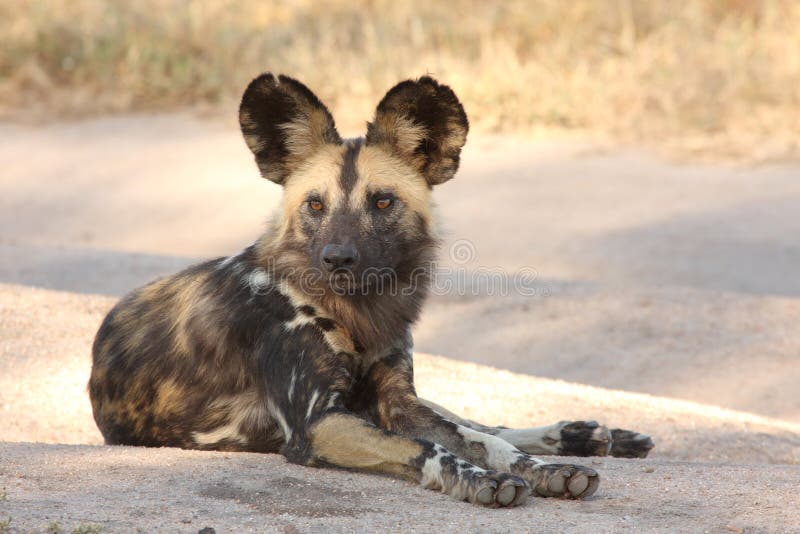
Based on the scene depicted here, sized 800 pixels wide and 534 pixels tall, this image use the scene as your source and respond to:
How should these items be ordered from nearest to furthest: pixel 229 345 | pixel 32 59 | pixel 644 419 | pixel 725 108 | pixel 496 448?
pixel 496 448 → pixel 229 345 → pixel 644 419 → pixel 725 108 → pixel 32 59

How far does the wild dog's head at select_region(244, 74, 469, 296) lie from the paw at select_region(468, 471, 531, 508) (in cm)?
80

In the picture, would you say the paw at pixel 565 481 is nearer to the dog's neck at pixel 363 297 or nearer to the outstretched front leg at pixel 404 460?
the outstretched front leg at pixel 404 460

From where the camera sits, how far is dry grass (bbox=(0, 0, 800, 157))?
31.5ft

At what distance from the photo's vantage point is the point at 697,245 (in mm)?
7969

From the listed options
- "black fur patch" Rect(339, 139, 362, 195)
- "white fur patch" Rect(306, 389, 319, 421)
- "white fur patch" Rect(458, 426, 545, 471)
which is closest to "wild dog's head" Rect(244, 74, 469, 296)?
"black fur patch" Rect(339, 139, 362, 195)

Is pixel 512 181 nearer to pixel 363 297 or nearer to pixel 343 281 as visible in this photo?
pixel 363 297

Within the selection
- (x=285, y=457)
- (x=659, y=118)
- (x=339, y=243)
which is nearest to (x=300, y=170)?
(x=339, y=243)

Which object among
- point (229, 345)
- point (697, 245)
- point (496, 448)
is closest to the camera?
point (496, 448)

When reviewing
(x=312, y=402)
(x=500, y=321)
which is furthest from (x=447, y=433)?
(x=500, y=321)

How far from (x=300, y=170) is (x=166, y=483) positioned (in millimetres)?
1150

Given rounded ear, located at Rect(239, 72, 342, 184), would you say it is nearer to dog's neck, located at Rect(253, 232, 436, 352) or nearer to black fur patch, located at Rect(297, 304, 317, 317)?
dog's neck, located at Rect(253, 232, 436, 352)

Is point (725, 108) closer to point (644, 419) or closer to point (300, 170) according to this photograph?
point (644, 419)

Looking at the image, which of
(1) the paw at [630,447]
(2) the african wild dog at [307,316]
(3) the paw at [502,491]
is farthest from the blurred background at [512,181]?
(3) the paw at [502,491]

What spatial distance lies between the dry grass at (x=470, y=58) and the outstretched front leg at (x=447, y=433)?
6.27 m
